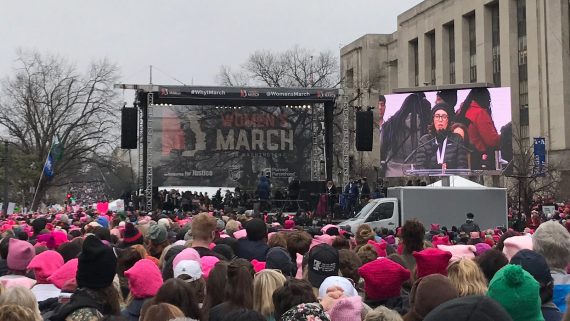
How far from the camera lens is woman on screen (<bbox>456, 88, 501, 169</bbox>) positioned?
82.8ft

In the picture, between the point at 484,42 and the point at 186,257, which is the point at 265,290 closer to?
the point at 186,257

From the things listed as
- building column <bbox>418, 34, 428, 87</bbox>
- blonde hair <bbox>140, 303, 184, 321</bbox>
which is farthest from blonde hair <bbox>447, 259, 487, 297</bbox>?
building column <bbox>418, 34, 428, 87</bbox>

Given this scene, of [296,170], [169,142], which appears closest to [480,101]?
[296,170]

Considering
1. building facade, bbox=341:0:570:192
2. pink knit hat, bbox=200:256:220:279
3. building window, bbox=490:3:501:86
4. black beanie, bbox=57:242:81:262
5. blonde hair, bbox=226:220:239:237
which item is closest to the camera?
pink knit hat, bbox=200:256:220:279

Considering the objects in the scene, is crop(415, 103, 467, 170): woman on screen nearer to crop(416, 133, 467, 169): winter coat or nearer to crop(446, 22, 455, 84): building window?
crop(416, 133, 467, 169): winter coat

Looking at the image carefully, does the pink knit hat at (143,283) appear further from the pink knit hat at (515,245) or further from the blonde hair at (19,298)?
the pink knit hat at (515,245)

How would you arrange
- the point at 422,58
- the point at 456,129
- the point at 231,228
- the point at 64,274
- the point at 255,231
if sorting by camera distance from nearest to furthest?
the point at 64,274
the point at 255,231
the point at 231,228
the point at 456,129
the point at 422,58

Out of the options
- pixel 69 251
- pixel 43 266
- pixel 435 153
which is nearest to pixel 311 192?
pixel 435 153

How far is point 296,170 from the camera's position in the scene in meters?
26.5

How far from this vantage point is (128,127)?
22.6m

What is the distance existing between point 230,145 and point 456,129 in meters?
8.57

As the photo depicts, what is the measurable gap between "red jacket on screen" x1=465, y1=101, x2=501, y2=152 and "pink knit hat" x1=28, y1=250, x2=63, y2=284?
2132cm

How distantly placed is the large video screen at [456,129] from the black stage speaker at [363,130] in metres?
3.63

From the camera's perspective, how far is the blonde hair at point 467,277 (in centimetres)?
458
